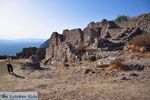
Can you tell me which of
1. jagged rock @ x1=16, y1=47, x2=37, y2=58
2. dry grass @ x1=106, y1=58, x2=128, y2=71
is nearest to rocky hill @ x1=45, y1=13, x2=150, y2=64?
dry grass @ x1=106, y1=58, x2=128, y2=71

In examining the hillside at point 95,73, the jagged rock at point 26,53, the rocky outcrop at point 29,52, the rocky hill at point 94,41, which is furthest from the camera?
the jagged rock at point 26,53

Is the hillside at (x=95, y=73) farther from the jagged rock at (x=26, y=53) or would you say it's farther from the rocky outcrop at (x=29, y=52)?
the jagged rock at (x=26, y=53)

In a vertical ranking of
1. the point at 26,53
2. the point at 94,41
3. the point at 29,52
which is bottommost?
the point at 26,53

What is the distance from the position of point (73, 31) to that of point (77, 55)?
7.52 m

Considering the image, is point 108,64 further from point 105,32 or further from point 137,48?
point 105,32

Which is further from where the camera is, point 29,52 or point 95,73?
point 29,52

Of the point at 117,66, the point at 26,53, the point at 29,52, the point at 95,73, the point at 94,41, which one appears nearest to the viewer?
the point at 95,73

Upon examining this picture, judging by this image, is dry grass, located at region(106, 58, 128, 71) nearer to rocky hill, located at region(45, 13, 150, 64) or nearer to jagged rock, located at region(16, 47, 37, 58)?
rocky hill, located at region(45, 13, 150, 64)

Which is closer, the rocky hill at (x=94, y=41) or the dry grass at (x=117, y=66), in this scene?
the dry grass at (x=117, y=66)

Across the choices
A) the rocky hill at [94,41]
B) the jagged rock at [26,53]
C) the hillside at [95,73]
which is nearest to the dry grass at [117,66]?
the hillside at [95,73]

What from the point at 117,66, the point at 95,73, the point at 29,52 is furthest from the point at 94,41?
the point at 29,52

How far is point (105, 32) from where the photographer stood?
17453mm

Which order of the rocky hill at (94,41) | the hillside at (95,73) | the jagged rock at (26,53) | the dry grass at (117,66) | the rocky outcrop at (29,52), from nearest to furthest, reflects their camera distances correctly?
the hillside at (95,73), the dry grass at (117,66), the rocky hill at (94,41), the rocky outcrop at (29,52), the jagged rock at (26,53)

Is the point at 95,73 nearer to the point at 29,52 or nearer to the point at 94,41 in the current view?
the point at 94,41
